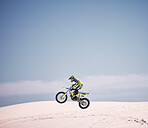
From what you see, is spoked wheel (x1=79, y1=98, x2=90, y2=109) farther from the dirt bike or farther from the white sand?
the white sand

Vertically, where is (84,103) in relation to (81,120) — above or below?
above

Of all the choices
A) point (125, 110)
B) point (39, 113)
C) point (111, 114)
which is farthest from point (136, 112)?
point (39, 113)

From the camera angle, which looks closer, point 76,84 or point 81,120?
point 76,84

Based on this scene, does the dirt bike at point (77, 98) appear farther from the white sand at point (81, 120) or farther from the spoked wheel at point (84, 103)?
the white sand at point (81, 120)

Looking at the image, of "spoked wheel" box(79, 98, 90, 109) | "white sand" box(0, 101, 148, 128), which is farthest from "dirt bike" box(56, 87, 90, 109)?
"white sand" box(0, 101, 148, 128)

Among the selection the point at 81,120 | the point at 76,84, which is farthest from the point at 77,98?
the point at 81,120

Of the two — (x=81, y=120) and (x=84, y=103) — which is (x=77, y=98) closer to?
(x=84, y=103)

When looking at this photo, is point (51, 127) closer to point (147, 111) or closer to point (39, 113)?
point (39, 113)

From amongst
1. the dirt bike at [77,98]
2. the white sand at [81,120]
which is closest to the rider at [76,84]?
the dirt bike at [77,98]

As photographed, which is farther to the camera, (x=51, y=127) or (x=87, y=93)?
(x=51, y=127)

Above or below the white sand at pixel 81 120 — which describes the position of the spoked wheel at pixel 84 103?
above

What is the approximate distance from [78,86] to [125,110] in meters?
20.4

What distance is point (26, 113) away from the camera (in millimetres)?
28547

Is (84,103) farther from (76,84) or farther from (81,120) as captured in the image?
(81,120)
